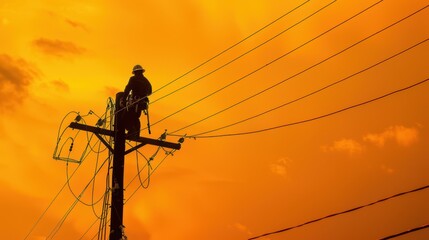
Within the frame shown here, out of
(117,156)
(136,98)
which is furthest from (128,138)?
(136,98)

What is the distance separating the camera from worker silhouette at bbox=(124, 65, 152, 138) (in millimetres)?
17922

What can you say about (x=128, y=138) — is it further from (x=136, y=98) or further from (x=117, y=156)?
(x=136, y=98)

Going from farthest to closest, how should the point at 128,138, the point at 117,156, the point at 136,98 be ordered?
the point at 136,98, the point at 128,138, the point at 117,156

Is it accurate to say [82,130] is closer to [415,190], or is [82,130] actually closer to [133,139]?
[133,139]

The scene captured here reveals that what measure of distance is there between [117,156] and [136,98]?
2.16 meters

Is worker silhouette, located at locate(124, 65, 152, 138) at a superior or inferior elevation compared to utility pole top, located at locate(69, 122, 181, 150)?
superior

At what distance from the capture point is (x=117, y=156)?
17.1 metres

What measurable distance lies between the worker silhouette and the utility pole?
0.20 meters

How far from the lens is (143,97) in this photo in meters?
18.7

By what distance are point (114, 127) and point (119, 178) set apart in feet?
5.37

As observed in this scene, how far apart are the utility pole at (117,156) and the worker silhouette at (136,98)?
7.8 inches

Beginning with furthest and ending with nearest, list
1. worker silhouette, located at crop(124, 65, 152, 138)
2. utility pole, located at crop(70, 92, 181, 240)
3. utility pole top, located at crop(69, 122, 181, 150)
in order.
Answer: worker silhouette, located at crop(124, 65, 152, 138)
utility pole top, located at crop(69, 122, 181, 150)
utility pole, located at crop(70, 92, 181, 240)

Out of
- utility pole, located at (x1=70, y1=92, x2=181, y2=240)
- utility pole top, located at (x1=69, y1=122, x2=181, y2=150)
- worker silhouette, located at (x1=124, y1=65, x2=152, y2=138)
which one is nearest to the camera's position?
utility pole, located at (x1=70, y1=92, x2=181, y2=240)

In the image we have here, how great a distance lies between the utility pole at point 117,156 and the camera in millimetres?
16406
